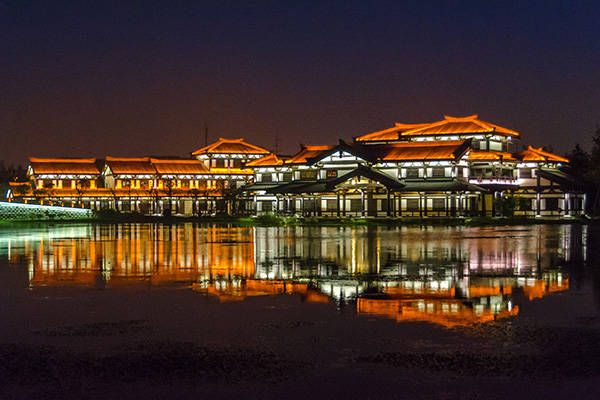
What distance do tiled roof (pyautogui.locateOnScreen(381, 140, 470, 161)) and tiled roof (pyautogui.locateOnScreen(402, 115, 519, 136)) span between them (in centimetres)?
381

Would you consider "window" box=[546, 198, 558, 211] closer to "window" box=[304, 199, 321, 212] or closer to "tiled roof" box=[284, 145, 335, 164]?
"window" box=[304, 199, 321, 212]

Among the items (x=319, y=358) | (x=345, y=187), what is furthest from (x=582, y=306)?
(x=345, y=187)

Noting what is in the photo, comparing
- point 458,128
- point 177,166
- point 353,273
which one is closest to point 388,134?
point 458,128

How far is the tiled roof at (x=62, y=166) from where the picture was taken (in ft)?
332

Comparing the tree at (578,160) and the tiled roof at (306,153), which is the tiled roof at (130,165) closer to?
the tiled roof at (306,153)

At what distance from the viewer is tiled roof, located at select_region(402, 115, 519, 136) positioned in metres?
77.6

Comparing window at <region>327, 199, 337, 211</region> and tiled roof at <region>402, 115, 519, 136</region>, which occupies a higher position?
tiled roof at <region>402, 115, 519, 136</region>

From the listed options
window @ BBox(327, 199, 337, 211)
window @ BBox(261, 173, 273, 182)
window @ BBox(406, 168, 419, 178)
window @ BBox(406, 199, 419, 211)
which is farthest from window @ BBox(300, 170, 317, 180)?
window @ BBox(406, 199, 419, 211)

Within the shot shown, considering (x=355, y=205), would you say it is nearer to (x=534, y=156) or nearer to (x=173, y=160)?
(x=534, y=156)

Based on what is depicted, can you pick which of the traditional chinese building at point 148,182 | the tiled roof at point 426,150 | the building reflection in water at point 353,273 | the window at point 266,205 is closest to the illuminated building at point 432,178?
the tiled roof at point 426,150

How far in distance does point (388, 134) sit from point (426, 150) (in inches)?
459

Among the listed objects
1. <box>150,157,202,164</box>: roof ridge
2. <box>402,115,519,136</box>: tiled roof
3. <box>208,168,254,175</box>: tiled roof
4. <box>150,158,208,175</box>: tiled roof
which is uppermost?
<box>402,115,519,136</box>: tiled roof

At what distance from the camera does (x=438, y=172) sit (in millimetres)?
72938

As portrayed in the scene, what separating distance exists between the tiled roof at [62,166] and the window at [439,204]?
5383 centimetres
